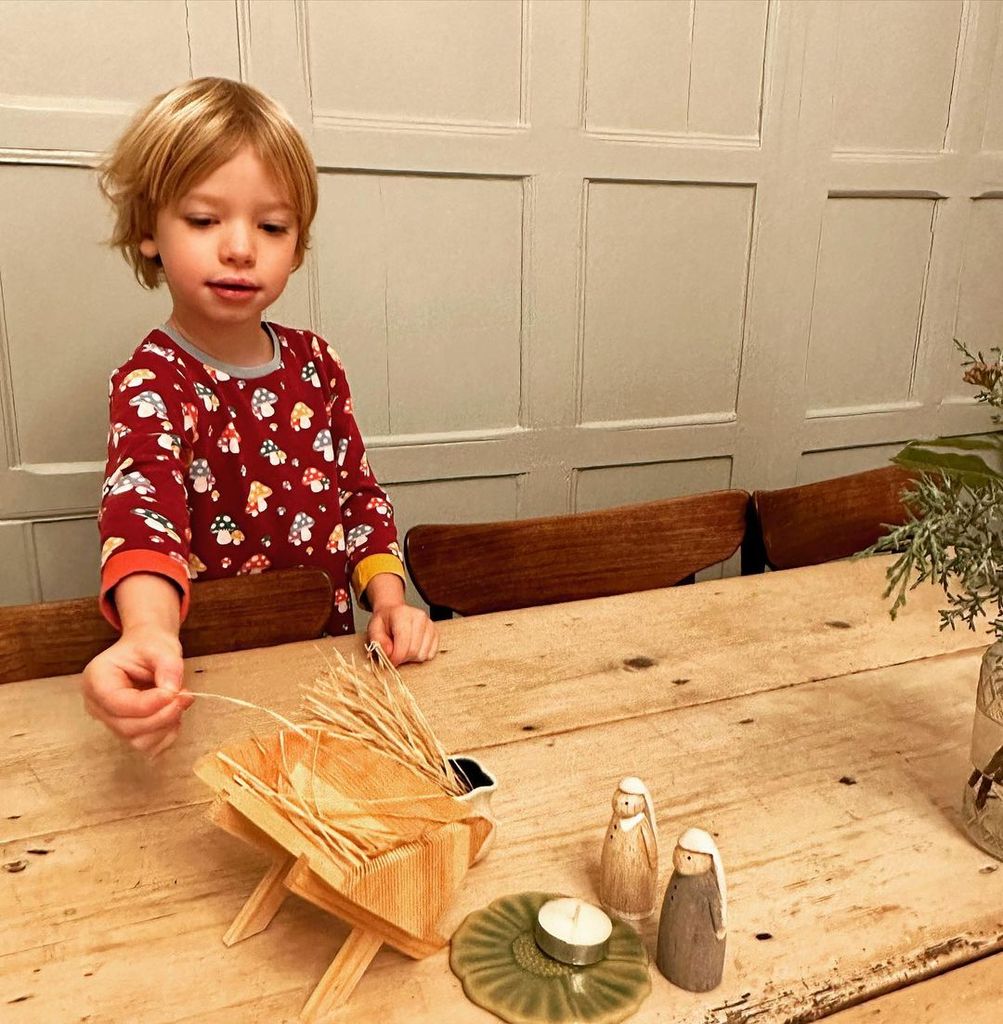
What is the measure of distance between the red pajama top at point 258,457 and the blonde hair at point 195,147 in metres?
0.19

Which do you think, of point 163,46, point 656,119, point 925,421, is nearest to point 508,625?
point 163,46

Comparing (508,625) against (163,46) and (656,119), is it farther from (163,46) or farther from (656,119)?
(656,119)

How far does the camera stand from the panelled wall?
1.74 metres

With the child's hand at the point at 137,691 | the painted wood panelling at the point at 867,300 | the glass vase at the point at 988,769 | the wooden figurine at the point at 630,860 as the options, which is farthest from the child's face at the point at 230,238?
Result: the painted wood panelling at the point at 867,300

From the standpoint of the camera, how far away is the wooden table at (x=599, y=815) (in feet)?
1.98

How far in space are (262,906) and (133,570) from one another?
0.36m

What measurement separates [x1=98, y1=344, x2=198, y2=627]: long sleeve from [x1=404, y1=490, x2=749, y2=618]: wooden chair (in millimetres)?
355

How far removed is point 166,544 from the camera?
918mm

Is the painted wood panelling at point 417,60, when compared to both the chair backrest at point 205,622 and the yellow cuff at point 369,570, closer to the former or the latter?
the yellow cuff at point 369,570

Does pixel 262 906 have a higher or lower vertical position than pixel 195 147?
lower

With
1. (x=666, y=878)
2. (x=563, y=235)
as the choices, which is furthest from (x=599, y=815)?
(x=563, y=235)

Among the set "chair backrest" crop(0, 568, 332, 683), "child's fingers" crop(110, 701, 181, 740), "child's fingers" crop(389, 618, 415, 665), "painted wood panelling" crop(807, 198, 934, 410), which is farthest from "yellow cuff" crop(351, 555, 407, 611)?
"painted wood panelling" crop(807, 198, 934, 410)

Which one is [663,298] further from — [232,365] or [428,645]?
[428,645]

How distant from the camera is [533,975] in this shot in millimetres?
604
